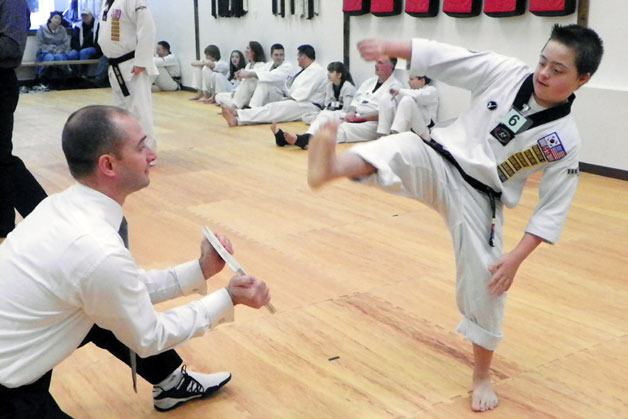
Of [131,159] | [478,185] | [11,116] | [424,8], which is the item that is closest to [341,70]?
[424,8]

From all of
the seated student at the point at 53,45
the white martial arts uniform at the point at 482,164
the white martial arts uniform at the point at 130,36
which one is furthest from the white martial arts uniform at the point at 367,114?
the seated student at the point at 53,45

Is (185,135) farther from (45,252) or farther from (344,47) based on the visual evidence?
(45,252)

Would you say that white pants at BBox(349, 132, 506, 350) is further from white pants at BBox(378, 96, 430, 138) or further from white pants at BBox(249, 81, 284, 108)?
white pants at BBox(249, 81, 284, 108)

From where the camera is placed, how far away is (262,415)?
2271 mm

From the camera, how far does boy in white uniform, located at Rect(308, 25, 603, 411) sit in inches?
82.5

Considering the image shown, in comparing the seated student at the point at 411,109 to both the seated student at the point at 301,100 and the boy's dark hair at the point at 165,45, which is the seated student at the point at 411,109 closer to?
the seated student at the point at 301,100

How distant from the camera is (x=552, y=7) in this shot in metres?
5.63

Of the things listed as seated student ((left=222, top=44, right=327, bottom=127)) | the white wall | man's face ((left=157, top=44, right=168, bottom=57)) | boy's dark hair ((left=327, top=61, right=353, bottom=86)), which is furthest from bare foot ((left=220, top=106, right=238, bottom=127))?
man's face ((left=157, top=44, right=168, bottom=57))

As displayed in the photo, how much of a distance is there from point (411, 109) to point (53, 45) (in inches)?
298

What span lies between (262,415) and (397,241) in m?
1.83

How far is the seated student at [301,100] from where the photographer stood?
797 centimetres

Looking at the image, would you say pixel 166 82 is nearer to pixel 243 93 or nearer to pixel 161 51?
pixel 161 51

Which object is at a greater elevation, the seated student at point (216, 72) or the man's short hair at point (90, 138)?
the man's short hair at point (90, 138)

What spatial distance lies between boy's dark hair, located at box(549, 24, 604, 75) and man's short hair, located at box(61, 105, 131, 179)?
1244 mm
